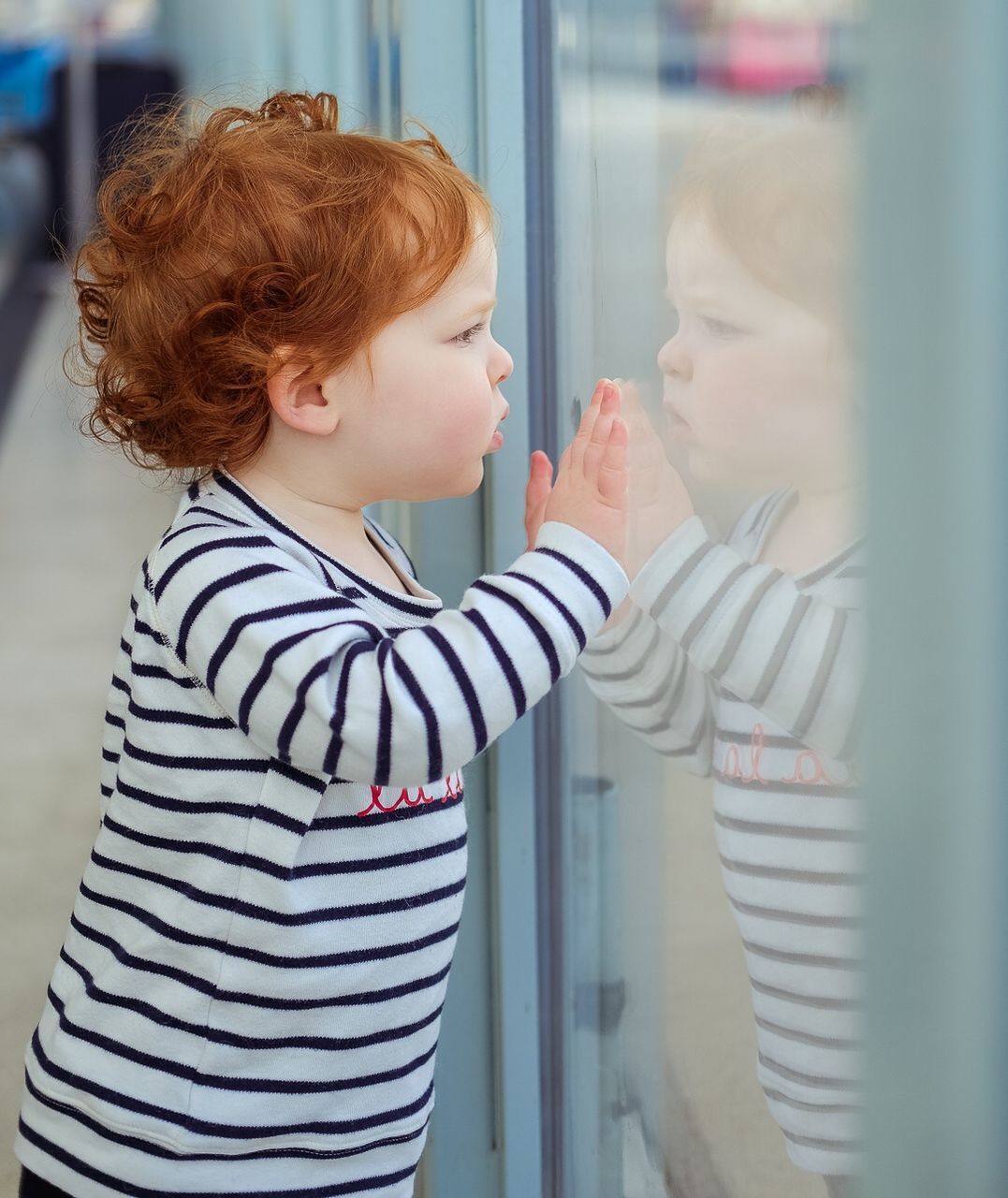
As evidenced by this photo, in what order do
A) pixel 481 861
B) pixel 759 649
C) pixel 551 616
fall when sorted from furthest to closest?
pixel 481 861
pixel 551 616
pixel 759 649

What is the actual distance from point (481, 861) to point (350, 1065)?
0.34m

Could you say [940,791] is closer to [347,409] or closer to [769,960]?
[769,960]

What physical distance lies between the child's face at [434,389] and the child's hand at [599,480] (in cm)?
7

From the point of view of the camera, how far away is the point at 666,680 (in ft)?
2.65

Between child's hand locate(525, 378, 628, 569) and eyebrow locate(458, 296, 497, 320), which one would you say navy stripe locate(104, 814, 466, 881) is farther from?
eyebrow locate(458, 296, 497, 320)

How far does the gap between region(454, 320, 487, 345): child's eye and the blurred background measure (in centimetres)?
8

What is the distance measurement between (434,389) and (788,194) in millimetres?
296

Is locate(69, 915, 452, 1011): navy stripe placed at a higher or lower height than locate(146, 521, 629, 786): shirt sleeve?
lower

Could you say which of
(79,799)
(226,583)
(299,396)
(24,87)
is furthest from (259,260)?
(24,87)

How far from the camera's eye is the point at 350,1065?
0.82 m

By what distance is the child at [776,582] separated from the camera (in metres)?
0.52

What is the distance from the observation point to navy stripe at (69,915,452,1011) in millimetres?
797

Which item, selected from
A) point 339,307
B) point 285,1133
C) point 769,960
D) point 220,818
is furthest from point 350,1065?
point 339,307

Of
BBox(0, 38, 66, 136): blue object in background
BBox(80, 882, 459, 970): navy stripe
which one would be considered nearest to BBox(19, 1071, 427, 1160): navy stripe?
BBox(80, 882, 459, 970): navy stripe
